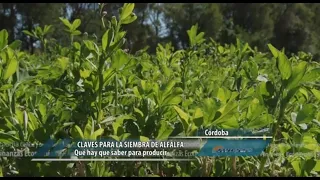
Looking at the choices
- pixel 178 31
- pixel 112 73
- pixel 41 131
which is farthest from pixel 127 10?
pixel 178 31

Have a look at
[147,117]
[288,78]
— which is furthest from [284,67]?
[147,117]

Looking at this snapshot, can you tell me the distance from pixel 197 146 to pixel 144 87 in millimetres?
167

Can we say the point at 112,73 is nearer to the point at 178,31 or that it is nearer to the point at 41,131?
the point at 41,131

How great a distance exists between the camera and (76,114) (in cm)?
68

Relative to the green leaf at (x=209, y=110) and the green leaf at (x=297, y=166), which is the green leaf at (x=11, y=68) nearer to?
the green leaf at (x=209, y=110)

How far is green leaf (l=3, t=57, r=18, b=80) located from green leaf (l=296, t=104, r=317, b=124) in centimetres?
47

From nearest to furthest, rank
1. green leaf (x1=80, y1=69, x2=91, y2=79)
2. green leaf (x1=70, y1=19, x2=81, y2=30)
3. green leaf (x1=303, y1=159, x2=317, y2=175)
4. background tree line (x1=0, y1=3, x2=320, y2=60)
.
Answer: green leaf (x1=303, y1=159, x2=317, y2=175), green leaf (x1=80, y1=69, x2=91, y2=79), green leaf (x1=70, y1=19, x2=81, y2=30), background tree line (x1=0, y1=3, x2=320, y2=60)

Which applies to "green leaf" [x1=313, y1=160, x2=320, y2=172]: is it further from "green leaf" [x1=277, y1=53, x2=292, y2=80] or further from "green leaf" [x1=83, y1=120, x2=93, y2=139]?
"green leaf" [x1=83, y1=120, x2=93, y2=139]

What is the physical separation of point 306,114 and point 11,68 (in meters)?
0.49

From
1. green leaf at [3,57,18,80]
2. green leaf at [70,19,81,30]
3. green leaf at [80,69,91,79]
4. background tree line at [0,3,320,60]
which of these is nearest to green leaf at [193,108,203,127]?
green leaf at [80,69,91,79]

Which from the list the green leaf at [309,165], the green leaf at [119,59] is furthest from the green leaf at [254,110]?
the green leaf at [119,59]
